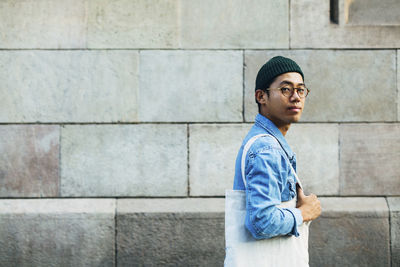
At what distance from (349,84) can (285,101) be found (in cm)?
310

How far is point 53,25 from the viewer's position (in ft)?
16.8

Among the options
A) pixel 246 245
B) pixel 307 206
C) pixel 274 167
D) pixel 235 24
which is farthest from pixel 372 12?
pixel 246 245

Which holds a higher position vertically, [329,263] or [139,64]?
[139,64]

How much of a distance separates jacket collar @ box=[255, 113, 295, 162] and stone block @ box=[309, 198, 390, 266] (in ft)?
9.19

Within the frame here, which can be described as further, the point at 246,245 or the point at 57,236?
the point at 57,236

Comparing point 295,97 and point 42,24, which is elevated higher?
point 42,24

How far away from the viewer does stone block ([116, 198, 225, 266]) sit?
4.85 m

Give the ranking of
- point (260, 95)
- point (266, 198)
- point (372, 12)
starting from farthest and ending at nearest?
point (372, 12) → point (260, 95) → point (266, 198)

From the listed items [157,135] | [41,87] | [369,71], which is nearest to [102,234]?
[157,135]

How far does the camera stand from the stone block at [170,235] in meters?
4.85

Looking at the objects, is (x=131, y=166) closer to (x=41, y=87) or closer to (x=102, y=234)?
(x=102, y=234)

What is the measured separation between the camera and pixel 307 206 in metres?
2.34

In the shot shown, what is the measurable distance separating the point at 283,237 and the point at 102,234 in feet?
10.1

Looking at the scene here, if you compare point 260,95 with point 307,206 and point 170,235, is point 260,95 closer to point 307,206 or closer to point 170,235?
point 307,206
